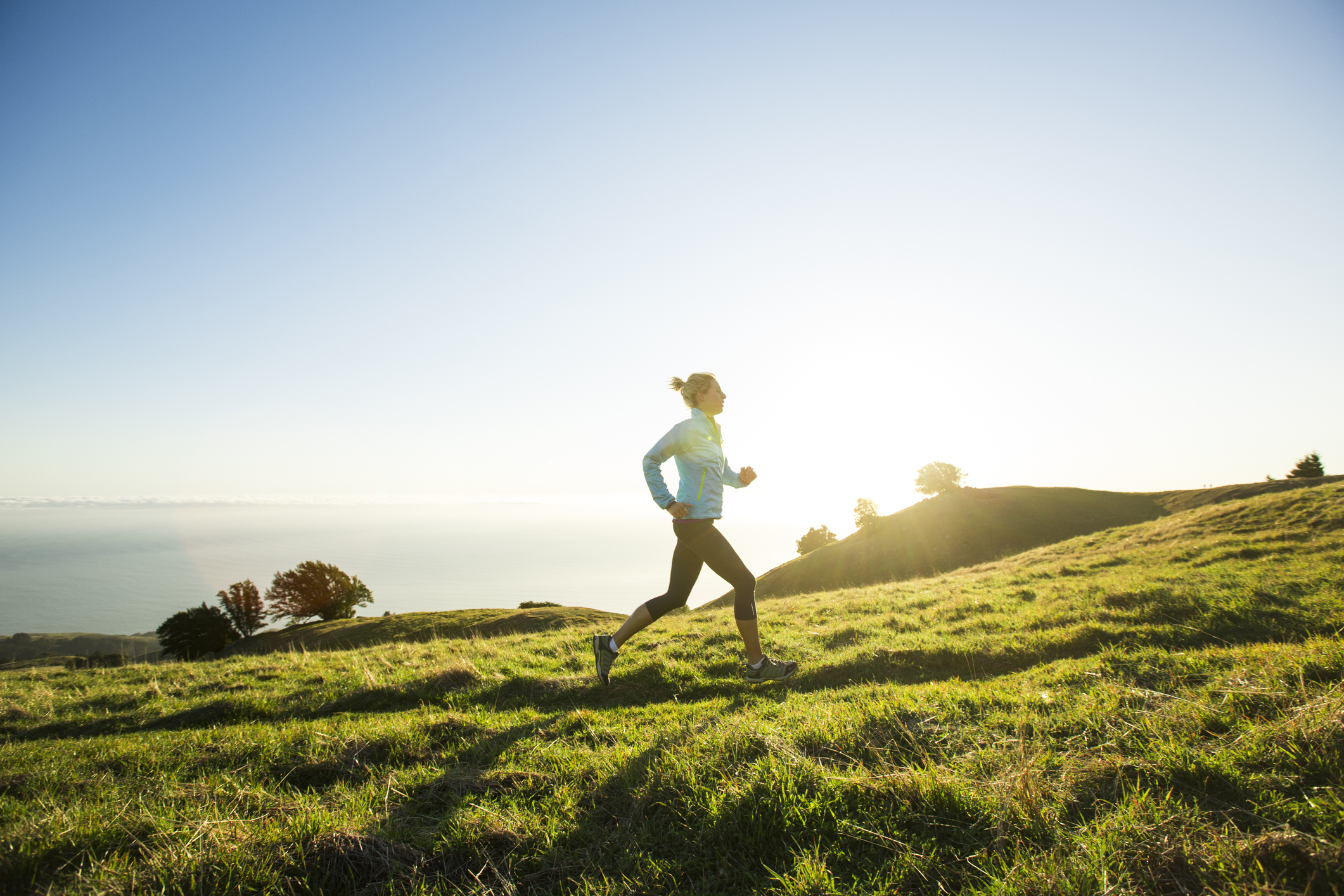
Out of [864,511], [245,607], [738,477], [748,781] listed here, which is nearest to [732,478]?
[738,477]

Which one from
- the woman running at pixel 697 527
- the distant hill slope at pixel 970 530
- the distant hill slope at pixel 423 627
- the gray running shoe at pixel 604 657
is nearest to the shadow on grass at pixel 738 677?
the gray running shoe at pixel 604 657

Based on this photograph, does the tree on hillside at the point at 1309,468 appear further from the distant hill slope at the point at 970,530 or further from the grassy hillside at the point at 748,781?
the grassy hillside at the point at 748,781

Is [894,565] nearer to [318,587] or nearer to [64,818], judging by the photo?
[64,818]

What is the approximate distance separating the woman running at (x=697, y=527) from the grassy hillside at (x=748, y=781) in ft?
1.68

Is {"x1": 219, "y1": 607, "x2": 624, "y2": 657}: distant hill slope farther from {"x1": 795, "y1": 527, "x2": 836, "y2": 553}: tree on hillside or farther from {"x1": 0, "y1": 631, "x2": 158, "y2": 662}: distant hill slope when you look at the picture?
{"x1": 0, "y1": 631, "x2": 158, "y2": 662}: distant hill slope

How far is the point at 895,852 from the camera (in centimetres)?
228

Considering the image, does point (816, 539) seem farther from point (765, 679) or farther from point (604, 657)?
point (604, 657)

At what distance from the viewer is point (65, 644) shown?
104 metres

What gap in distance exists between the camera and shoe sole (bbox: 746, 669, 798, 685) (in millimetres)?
5820

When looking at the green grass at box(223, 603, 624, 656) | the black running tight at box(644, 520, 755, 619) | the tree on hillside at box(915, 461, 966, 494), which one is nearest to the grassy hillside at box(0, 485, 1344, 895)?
the black running tight at box(644, 520, 755, 619)

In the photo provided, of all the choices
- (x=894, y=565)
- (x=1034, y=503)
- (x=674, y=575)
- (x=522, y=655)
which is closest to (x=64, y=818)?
(x=674, y=575)

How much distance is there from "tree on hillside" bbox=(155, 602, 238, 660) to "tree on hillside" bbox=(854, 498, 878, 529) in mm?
62985

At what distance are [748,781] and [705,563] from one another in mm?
3006

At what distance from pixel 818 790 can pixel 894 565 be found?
41.3 metres
